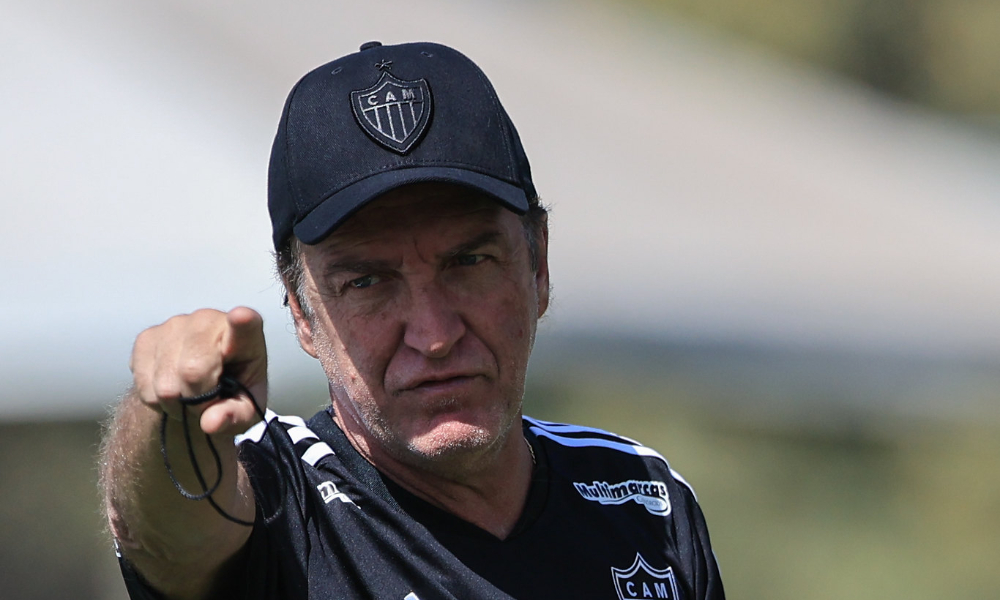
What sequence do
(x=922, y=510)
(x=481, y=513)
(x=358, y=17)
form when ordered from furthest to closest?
(x=358, y=17), (x=922, y=510), (x=481, y=513)

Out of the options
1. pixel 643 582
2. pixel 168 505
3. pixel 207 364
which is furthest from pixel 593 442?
pixel 207 364

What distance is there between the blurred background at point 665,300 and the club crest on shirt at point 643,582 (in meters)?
1.26

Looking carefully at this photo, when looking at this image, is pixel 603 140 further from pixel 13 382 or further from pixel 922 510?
pixel 13 382

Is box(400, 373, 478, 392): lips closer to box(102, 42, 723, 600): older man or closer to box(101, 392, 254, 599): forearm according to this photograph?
box(102, 42, 723, 600): older man

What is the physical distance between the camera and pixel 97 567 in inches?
176

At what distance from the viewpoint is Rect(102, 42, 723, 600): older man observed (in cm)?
175

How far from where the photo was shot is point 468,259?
194 centimetres

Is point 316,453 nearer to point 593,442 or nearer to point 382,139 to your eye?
point 382,139

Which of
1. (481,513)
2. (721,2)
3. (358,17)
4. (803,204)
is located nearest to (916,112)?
(721,2)

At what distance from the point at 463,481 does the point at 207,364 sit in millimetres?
779

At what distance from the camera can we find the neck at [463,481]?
1.97m

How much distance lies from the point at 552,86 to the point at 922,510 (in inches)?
222

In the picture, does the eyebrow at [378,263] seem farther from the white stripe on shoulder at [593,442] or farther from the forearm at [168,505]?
the white stripe on shoulder at [593,442]

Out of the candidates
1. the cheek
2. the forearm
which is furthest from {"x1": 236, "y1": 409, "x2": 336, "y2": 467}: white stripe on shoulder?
the forearm
